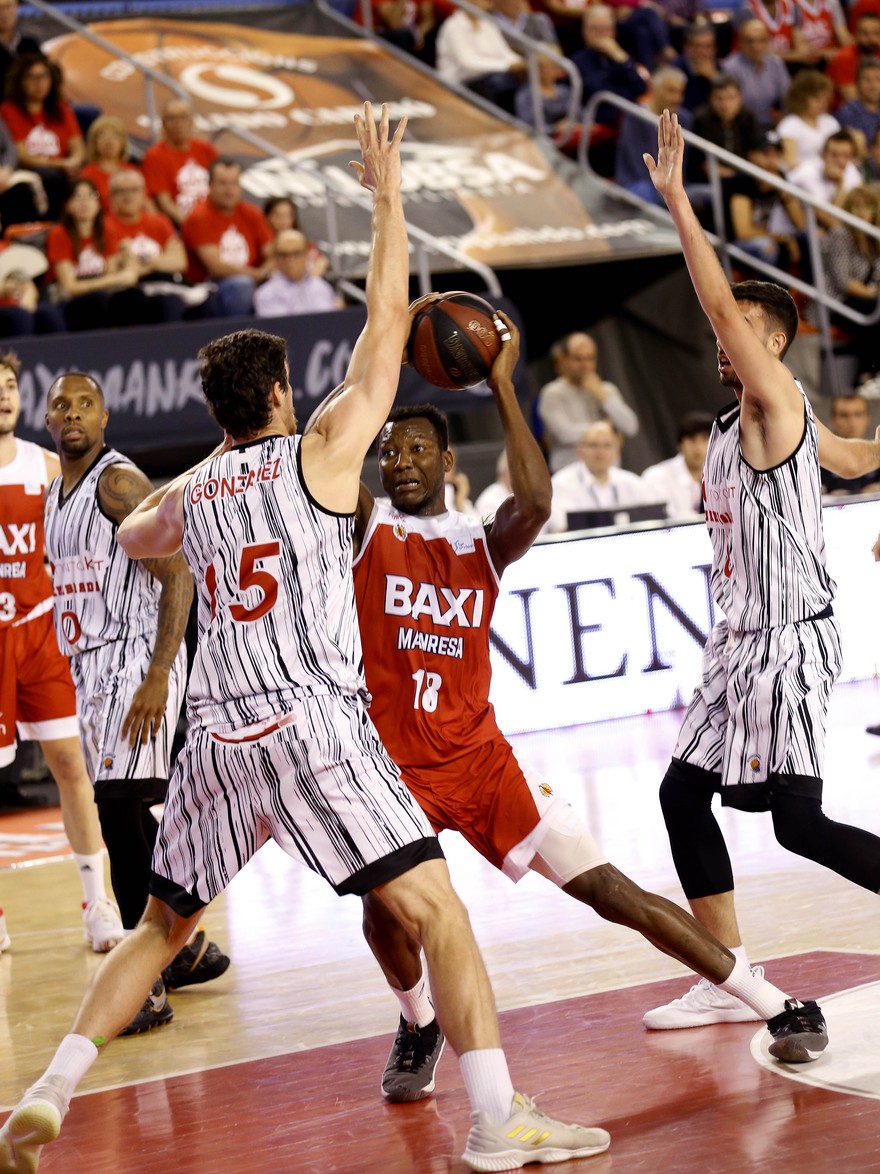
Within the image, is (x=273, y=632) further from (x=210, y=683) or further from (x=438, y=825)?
(x=438, y=825)

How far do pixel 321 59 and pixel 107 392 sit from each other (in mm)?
6979

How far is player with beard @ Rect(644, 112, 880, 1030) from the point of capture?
177 inches

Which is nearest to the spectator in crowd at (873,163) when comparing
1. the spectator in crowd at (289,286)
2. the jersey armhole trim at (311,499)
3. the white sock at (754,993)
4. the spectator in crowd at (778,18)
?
the spectator in crowd at (778,18)

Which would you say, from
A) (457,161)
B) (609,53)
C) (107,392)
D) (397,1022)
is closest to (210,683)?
(397,1022)

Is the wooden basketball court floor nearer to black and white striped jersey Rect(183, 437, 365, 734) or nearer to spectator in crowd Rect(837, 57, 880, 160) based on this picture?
black and white striped jersey Rect(183, 437, 365, 734)

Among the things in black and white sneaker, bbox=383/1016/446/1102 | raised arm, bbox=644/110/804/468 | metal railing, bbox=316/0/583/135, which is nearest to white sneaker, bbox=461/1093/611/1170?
black and white sneaker, bbox=383/1016/446/1102

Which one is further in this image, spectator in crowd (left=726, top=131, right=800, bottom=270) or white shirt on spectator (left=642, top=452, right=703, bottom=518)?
spectator in crowd (left=726, top=131, right=800, bottom=270)

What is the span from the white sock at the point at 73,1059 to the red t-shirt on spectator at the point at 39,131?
9.92 m

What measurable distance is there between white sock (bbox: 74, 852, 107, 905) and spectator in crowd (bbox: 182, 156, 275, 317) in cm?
651

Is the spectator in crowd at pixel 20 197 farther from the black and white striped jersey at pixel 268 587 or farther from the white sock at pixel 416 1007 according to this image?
the white sock at pixel 416 1007

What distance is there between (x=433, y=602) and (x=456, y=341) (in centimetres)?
72

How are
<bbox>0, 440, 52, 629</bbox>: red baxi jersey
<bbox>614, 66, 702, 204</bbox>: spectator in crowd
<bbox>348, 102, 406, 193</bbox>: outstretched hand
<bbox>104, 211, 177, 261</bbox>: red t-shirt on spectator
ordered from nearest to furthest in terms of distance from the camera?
<bbox>348, 102, 406, 193</bbox>: outstretched hand, <bbox>0, 440, 52, 629</bbox>: red baxi jersey, <bbox>104, 211, 177, 261</bbox>: red t-shirt on spectator, <bbox>614, 66, 702, 204</bbox>: spectator in crowd

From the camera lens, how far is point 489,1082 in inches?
152

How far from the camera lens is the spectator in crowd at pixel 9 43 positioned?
1291 centimetres
